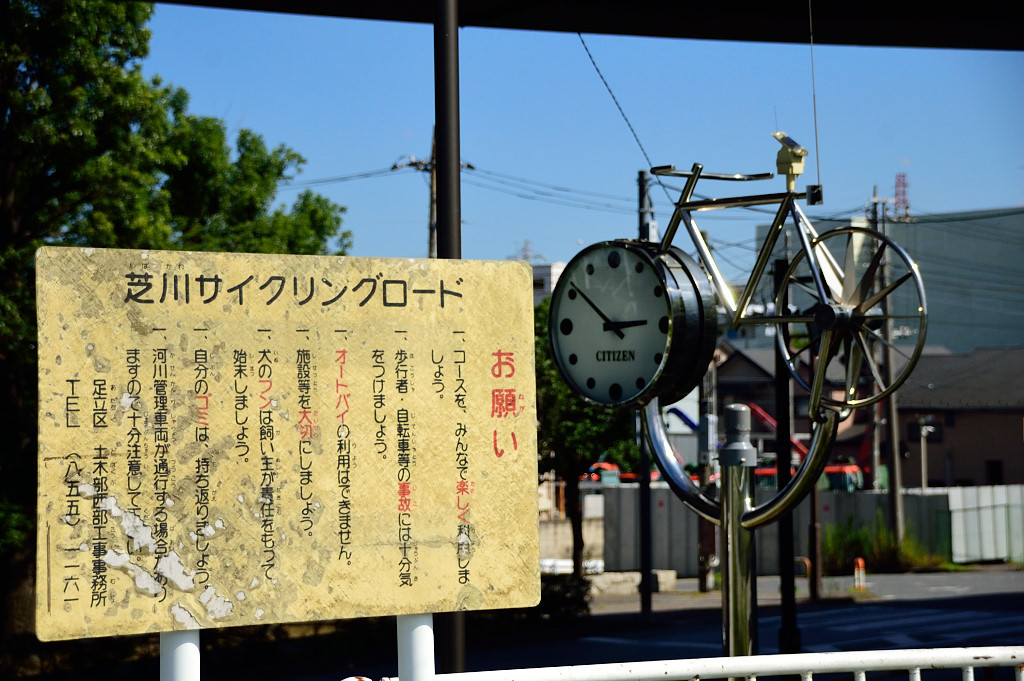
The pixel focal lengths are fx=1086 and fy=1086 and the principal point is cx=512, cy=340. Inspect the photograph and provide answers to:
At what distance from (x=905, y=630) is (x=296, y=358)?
1924 centimetres

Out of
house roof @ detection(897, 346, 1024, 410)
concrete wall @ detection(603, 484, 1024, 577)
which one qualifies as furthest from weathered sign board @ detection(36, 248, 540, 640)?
house roof @ detection(897, 346, 1024, 410)

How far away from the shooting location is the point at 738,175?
6719 mm

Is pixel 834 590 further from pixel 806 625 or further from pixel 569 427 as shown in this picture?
pixel 569 427

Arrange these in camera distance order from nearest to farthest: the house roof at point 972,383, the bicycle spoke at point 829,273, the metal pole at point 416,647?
the metal pole at point 416,647, the bicycle spoke at point 829,273, the house roof at point 972,383

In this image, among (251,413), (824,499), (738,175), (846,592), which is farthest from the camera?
(824,499)

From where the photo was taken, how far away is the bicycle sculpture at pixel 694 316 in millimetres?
6074

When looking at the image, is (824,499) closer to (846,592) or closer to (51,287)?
(846,592)

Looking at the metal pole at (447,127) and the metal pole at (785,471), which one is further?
the metal pole at (785,471)

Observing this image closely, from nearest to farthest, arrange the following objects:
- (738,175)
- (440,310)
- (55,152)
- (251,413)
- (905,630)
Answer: (251,413) < (440,310) < (738,175) < (55,152) < (905,630)

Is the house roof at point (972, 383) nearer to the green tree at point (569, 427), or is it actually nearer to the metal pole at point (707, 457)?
the metal pole at point (707, 457)

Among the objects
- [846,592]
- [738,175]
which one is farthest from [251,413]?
[846,592]

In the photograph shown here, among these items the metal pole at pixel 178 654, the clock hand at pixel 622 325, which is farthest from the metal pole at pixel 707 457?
the metal pole at pixel 178 654

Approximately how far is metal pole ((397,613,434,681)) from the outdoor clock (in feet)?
9.36

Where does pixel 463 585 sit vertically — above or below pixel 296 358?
below
